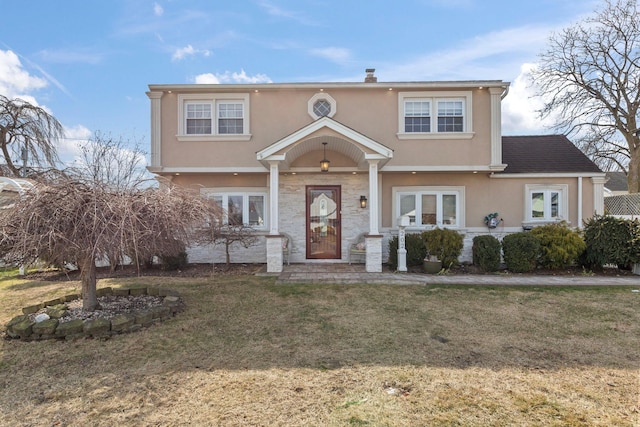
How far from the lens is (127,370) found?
3.35 m

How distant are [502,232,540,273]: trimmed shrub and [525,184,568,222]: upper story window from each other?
2191mm

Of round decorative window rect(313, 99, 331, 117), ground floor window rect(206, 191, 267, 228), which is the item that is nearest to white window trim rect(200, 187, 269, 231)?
ground floor window rect(206, 191, 267, 228)

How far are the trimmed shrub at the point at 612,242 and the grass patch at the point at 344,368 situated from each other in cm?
299

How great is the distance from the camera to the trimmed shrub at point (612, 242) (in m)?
7.93

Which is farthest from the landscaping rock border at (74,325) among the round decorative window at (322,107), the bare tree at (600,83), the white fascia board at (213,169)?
the bare tree at (600,83)

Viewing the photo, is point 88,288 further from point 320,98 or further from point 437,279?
point 320,98

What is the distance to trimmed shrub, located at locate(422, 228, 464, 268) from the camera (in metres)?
8.48

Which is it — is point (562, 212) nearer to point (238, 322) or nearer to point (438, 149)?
point (438, 149)

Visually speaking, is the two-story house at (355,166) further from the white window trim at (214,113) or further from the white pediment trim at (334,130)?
the white pediment trim at (334,130)

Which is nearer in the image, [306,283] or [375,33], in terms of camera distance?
[306,283]

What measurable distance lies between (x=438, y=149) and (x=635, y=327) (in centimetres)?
625

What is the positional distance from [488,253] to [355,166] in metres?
4.41

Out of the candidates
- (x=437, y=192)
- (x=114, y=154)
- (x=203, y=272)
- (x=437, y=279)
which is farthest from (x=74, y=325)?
(x=437, y=192)

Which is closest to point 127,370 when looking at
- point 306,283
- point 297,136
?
point 306,283
